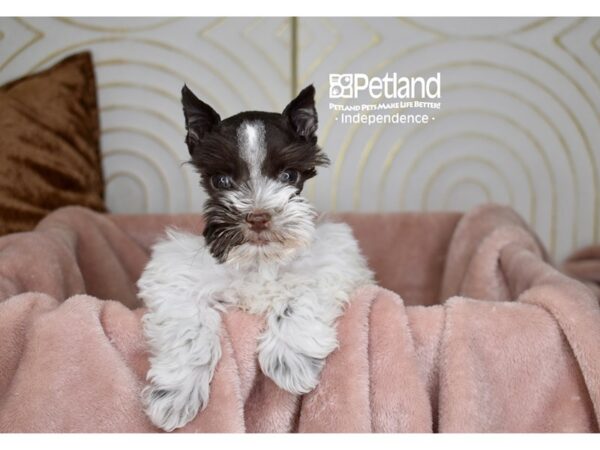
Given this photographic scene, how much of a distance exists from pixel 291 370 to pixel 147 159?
955 millimetres

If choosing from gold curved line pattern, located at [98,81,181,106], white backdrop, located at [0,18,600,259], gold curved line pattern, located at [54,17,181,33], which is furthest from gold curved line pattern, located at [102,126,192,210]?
gold curved line pattern, located at [54,17,181,33]

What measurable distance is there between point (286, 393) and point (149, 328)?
26 centimetres

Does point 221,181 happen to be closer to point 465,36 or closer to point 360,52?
point 360,52

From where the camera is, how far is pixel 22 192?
174 centimetres

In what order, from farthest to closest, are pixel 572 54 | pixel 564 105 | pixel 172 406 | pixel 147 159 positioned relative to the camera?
pixel 147 159 < pixel 564 105 < pixel 572 54 < pixel 172 406

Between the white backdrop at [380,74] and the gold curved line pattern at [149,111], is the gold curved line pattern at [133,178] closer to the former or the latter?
the white backdrop at [380,74]

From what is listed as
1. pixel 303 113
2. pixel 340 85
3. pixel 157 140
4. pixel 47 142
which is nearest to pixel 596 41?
pixel 340 85

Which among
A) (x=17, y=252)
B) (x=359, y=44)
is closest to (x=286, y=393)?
(x=17, y=252)

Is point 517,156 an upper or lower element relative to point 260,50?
lower

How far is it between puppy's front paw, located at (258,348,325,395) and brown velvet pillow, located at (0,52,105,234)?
106 cm

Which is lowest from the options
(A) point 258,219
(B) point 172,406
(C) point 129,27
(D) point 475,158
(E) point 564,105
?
(B) point 172,406

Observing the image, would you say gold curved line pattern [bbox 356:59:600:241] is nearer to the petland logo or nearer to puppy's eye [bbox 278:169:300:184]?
the petland logo

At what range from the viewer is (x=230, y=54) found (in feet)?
5.43
